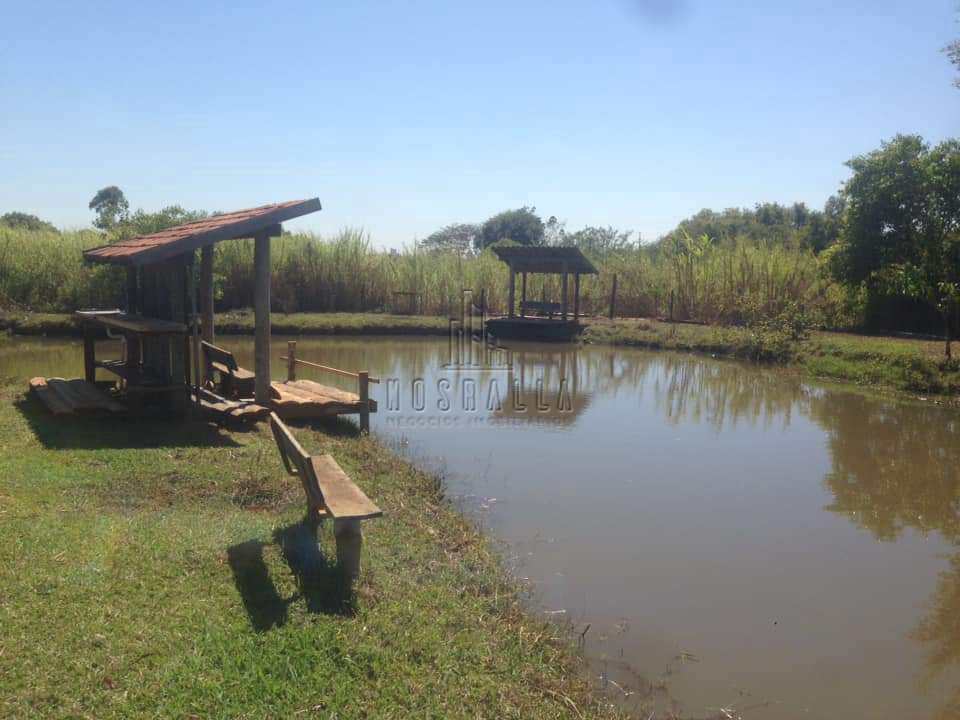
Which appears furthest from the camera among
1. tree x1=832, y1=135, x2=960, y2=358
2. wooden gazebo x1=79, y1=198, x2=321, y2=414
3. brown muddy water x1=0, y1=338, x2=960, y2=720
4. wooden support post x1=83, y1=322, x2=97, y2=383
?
tree x1=832, y1=135, x2=960, y2=358

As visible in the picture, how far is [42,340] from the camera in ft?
66.4

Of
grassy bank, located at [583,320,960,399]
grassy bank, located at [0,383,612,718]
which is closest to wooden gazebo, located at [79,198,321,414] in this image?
grassy bank, located at [0,383,612,718]

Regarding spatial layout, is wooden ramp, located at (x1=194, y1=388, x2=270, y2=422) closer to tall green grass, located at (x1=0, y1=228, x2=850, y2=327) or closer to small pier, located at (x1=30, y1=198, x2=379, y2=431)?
small pier, located at (x1=30, y1=198, x2=379, y2=431)

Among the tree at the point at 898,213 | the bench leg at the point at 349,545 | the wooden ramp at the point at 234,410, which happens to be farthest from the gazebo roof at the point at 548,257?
the bench leg at the point at 349,545

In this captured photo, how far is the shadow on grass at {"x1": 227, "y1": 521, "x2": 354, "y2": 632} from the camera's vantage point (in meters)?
4.38

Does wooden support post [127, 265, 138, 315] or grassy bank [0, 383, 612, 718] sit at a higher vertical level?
wooden support post [127, 265, 138, 315]

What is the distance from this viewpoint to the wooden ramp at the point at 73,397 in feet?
28.1

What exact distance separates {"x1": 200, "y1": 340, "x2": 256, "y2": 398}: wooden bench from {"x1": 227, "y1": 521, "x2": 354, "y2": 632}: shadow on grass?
445 centimetres

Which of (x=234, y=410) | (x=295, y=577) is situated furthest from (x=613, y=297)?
(x=295, y=577)

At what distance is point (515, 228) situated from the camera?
181 ft

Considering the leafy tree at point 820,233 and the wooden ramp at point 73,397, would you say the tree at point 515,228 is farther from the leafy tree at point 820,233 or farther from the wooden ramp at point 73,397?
the wooden ramp at point 73,397

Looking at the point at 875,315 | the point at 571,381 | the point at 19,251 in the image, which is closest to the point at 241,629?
the point at 571,381

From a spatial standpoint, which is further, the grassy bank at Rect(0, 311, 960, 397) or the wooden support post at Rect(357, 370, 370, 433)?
the grassy bank at Rect(0, 311, 960, 397)

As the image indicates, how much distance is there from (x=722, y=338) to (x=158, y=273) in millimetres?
14953
